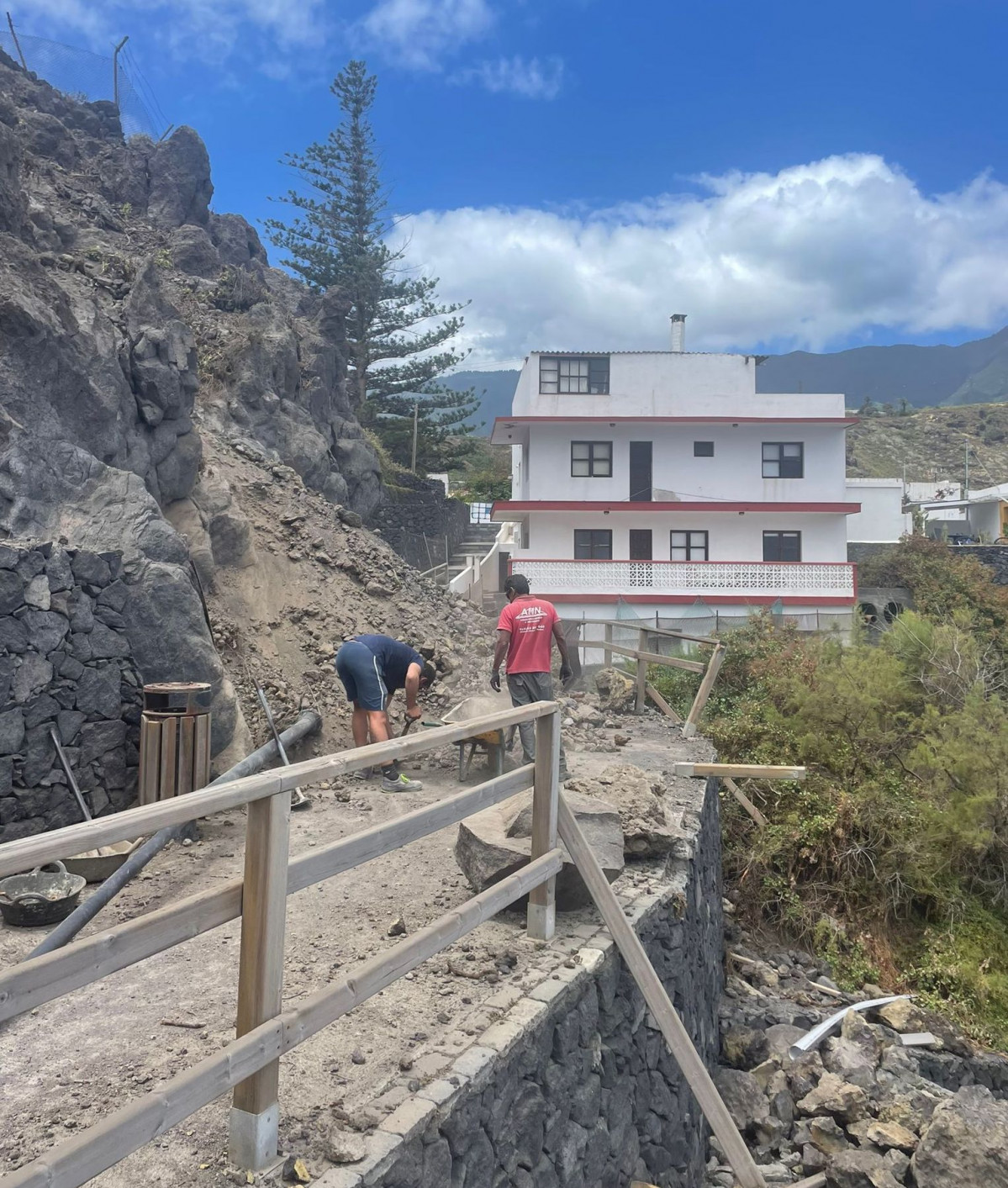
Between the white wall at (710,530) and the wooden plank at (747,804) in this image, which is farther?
the white wall at (710,530)

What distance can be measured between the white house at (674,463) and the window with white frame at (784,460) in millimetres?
37

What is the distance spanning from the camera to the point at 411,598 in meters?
12.5

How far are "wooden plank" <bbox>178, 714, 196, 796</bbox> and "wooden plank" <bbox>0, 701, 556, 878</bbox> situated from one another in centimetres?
371

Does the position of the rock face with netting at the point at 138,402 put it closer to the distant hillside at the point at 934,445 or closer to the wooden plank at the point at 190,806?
the wooden plank at the point at 190,806

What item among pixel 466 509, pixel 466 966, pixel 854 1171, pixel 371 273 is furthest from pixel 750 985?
pixel 371 273

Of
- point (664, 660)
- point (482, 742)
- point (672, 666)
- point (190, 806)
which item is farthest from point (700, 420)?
point (190, 806)

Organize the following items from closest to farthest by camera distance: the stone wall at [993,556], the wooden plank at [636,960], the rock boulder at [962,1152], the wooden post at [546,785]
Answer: the wooden post at [546,785] → the wooden plank at [636,960] → the rock boulder at [962,1152] → the stone wall at [993,556]

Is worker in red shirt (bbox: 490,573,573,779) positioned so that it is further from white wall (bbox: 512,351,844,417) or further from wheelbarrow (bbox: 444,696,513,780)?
white wall (bbox: 512,351,844,417)

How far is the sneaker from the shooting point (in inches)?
287

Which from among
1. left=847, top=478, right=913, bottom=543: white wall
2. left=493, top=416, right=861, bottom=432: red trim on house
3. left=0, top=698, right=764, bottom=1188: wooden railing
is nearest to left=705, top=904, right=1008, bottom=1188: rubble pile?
left=0, top=698, right=764, bottom=1188: wooden railing

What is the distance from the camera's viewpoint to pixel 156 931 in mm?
2178

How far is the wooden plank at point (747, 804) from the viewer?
361 inches

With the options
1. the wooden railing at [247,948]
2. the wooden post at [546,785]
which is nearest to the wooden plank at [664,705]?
the wooden post at [546,785]

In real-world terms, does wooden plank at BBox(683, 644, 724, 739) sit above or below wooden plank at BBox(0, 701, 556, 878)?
below
